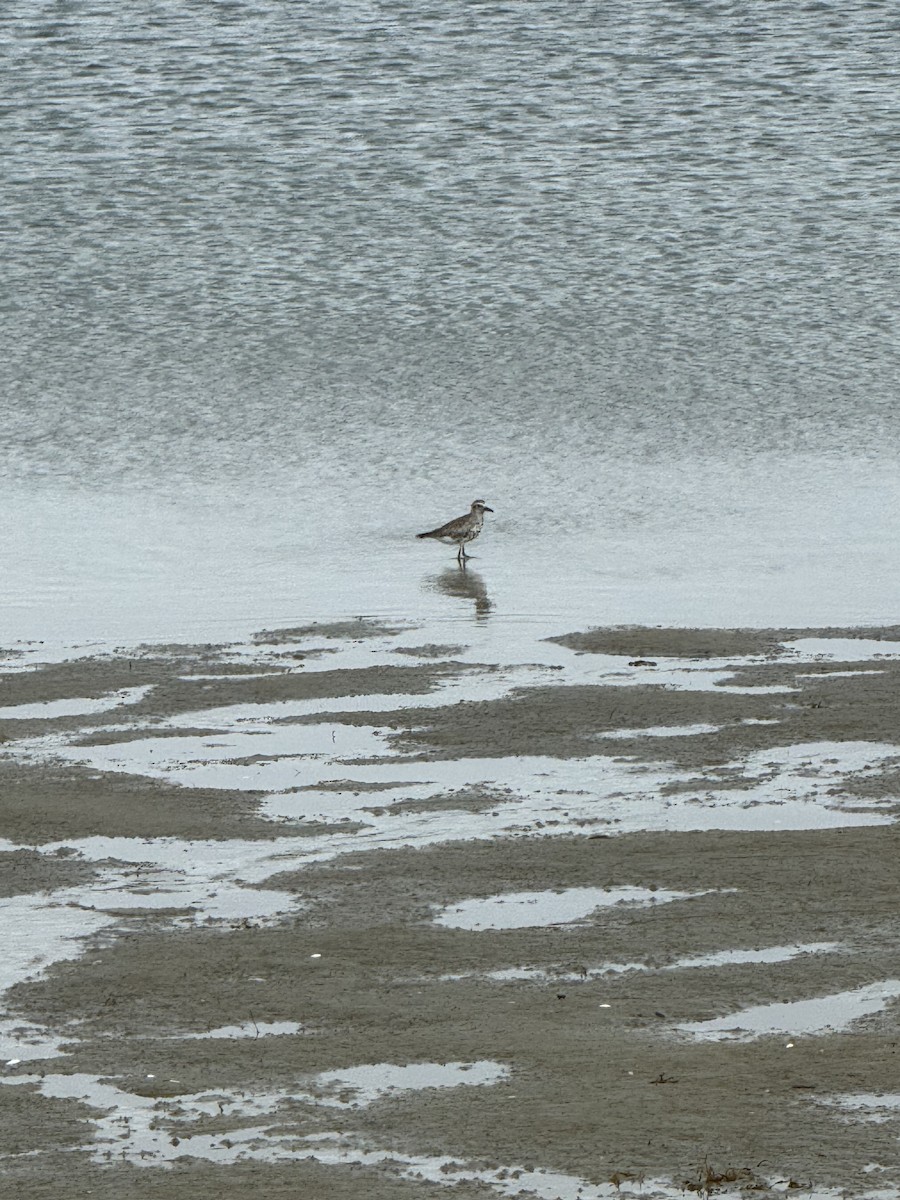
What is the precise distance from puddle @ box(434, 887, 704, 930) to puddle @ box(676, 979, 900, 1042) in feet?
4.27

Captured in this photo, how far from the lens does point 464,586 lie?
57.8ft

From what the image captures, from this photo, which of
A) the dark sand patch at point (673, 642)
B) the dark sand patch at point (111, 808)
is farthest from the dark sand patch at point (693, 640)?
the dark sand patch at point (111, 808)

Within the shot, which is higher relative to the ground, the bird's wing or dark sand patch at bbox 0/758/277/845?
the bird's wing

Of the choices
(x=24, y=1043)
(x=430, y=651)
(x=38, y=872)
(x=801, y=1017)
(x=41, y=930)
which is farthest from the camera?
(x=430, y=651)

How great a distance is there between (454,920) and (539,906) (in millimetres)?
417

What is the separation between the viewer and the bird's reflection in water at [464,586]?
1689cm

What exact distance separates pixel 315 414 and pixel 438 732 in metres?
10.9

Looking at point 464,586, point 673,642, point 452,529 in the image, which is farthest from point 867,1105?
point 452,529

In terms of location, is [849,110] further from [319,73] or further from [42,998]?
[42,998]

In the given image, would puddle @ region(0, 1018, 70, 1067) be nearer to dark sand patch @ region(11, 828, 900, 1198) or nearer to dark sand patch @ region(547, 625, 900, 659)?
dark sand patch @ region(11, 828, 900, 1198)

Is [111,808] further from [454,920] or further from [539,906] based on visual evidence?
[539,906]

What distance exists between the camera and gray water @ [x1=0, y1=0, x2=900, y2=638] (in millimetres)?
18484

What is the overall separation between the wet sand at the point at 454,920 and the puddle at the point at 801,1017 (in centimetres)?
2

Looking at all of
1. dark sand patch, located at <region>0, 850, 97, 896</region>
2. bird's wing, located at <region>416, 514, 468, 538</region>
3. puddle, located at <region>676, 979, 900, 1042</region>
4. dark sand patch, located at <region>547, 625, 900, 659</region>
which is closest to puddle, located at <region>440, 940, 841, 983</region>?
puddle, located at <region>676, 979, 900, 1042</region>
